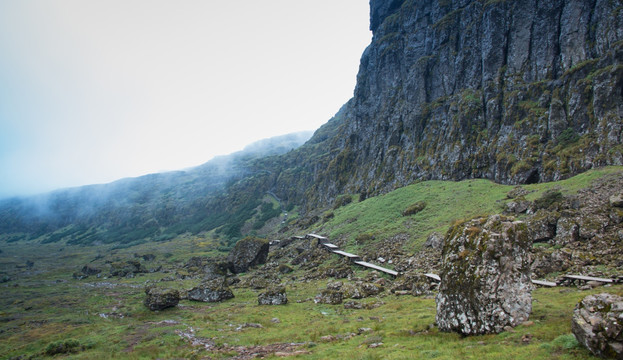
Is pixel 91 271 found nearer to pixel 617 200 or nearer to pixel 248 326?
pixel 248 326

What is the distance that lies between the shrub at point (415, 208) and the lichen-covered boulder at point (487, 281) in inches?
1604

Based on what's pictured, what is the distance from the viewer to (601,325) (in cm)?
909

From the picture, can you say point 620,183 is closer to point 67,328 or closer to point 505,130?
point 505,130

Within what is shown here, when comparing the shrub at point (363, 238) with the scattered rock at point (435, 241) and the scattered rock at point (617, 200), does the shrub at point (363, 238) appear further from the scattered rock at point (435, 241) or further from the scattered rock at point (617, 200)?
the scattered rock at point (617, 200)

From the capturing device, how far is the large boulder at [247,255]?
56625 mm

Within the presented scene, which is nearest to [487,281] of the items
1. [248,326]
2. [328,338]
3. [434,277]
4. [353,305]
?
[328,338]

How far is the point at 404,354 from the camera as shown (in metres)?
12.4

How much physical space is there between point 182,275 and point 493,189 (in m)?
61.4

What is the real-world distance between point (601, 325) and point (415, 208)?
1871 inches

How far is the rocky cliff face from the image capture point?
47.0 metres

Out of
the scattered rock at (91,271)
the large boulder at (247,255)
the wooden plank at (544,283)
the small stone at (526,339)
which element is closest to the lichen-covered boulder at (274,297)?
the wooden plank at (544,283)

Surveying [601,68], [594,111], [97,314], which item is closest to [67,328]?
[97,314]

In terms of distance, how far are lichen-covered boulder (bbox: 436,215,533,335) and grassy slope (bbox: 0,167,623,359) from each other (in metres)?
0.76

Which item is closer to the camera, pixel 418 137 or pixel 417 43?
pixel 418 137
